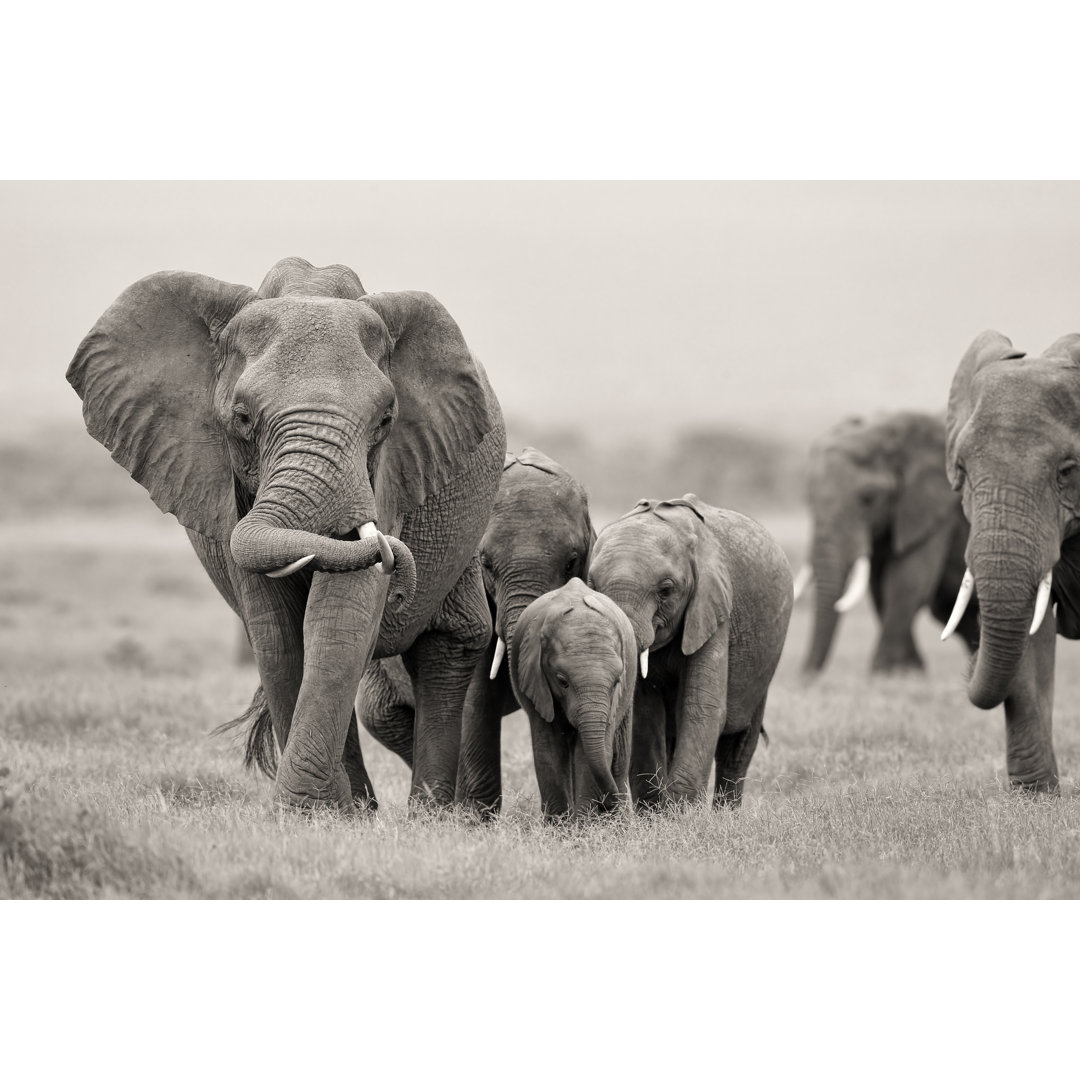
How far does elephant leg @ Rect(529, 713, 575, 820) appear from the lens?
8.20 metres

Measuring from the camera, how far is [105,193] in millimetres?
16984

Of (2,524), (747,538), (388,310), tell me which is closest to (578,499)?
(747,538)

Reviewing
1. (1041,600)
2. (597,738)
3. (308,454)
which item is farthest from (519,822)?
(1041,600)

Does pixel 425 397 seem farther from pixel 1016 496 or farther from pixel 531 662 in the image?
pixel 1016 496

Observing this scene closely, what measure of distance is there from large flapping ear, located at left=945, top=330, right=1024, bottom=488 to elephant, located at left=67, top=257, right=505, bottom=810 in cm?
253

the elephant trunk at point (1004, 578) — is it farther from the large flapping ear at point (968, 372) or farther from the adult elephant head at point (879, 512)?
the adult elephant head at point (879, 512)

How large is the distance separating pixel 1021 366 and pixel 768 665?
1.90 meters

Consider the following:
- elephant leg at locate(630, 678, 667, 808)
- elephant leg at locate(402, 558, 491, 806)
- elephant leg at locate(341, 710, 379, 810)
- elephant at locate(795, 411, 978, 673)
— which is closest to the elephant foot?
elephant leg at locate(630, 678, 667, 808)

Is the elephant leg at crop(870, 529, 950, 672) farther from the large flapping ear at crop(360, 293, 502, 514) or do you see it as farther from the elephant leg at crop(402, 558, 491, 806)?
the large flapping ear at crop(360, 293, 502, 514)

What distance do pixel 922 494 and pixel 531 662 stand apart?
32.7 feet

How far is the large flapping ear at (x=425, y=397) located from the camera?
307 inches

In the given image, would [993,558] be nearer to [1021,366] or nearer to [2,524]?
[1021,366]

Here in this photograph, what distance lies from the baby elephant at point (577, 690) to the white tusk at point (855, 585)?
9.39m

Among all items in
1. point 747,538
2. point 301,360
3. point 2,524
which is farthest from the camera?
point 2,524
